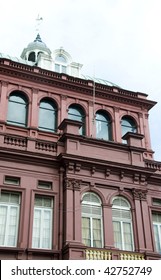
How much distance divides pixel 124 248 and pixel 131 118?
9.07 meters

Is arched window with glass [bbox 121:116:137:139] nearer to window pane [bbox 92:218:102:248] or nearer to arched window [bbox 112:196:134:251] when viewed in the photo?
arched window [bbox 112:196:134:251]

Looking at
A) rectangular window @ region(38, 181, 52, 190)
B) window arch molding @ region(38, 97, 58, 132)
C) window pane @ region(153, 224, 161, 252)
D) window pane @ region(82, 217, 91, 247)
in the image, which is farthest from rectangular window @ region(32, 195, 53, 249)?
window pane @ region(153, 224, 161, 252)

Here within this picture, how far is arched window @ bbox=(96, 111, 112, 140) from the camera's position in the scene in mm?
24094

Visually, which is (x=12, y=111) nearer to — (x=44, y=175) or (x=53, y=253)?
(x=44, y=175)

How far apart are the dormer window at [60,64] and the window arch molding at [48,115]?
282cm

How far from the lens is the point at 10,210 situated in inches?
717

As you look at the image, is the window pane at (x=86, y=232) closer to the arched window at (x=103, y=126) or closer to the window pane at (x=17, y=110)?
the arched window at (x=103, y=126)

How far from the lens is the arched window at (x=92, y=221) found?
18.3 m

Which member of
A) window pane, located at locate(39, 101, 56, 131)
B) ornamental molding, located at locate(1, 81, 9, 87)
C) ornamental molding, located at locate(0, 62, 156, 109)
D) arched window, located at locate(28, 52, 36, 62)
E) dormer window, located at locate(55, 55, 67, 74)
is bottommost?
window pane, located at locate(39, 101, 56, 131)

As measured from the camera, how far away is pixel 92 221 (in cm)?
1878

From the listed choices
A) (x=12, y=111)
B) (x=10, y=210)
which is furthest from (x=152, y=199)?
(x=12, y=111)

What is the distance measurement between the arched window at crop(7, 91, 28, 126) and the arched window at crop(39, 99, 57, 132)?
2.95 ft

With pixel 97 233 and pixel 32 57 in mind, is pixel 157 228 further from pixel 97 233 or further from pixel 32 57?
pixel 32 57

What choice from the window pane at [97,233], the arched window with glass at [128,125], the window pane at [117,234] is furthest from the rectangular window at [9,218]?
the arched window with glass at [128,125]
